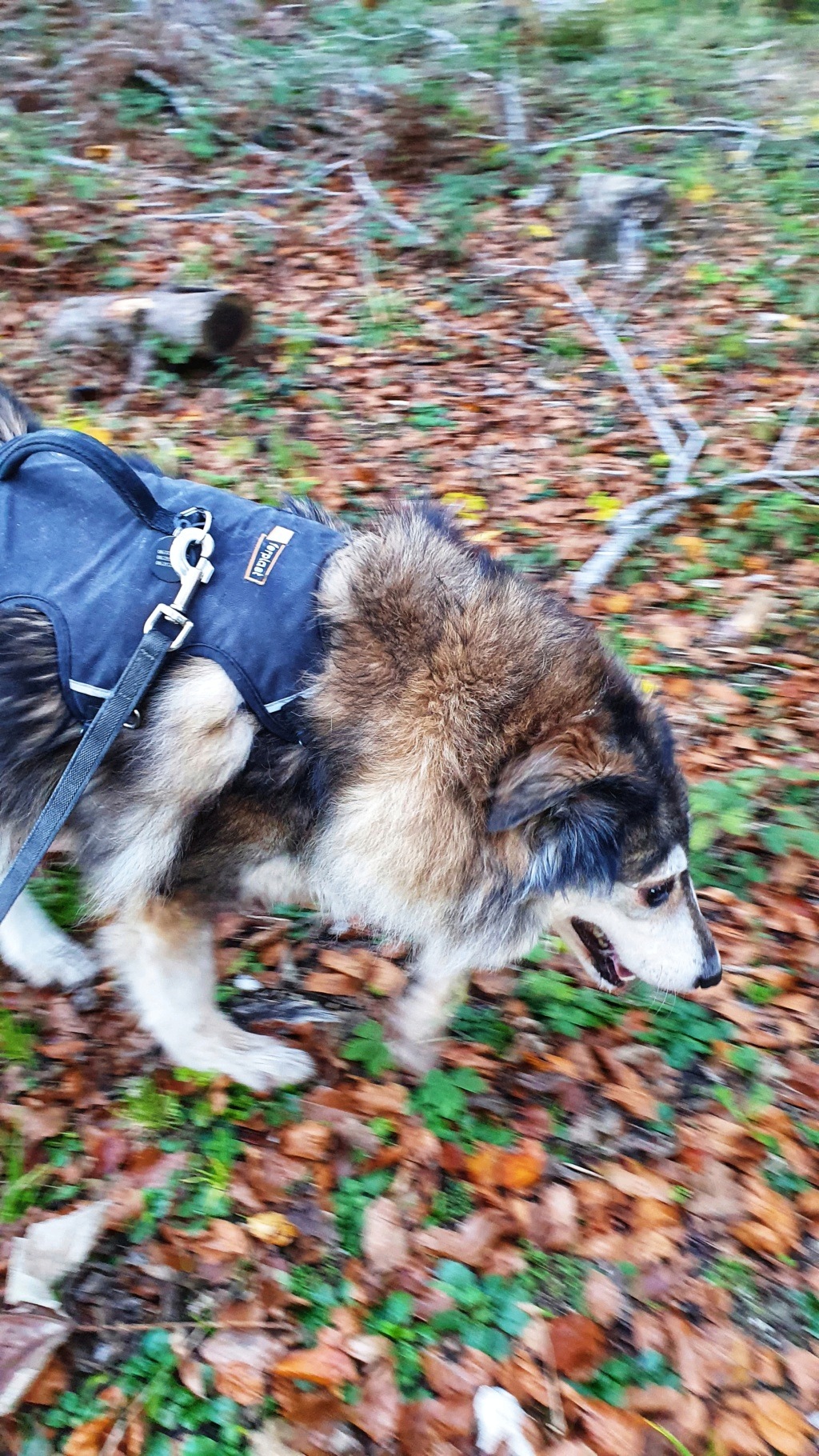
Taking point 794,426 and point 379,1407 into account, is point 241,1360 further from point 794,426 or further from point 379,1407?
point 794,426

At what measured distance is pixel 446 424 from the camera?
19.6ft

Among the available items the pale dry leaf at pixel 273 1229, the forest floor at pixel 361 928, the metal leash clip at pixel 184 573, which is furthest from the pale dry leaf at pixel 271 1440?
the metal leash clip at pixel 184 573

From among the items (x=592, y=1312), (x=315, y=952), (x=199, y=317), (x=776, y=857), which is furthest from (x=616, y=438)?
(x=592, y=1312)

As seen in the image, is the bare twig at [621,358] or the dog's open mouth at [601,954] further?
the bare twig at [621,358]

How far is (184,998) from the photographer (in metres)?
2.78

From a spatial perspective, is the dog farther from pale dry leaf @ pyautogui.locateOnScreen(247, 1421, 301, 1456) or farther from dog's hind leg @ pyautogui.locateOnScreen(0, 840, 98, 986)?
pale dry leaf @ pyautogui.locateOnScreen(247, 1421, 301, 1456)

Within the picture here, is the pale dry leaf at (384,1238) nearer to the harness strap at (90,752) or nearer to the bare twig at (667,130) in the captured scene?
the harness strap at (90,752)

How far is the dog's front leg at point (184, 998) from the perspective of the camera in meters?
2.63

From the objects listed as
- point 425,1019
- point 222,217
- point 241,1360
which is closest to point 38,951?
A: point 425,1019

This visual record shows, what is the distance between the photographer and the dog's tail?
9.25 feet

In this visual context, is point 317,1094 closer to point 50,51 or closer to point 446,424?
point 446,424

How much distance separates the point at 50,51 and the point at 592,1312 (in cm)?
964

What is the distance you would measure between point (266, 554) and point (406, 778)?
69 cm

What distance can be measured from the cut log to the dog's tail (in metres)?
3.27
